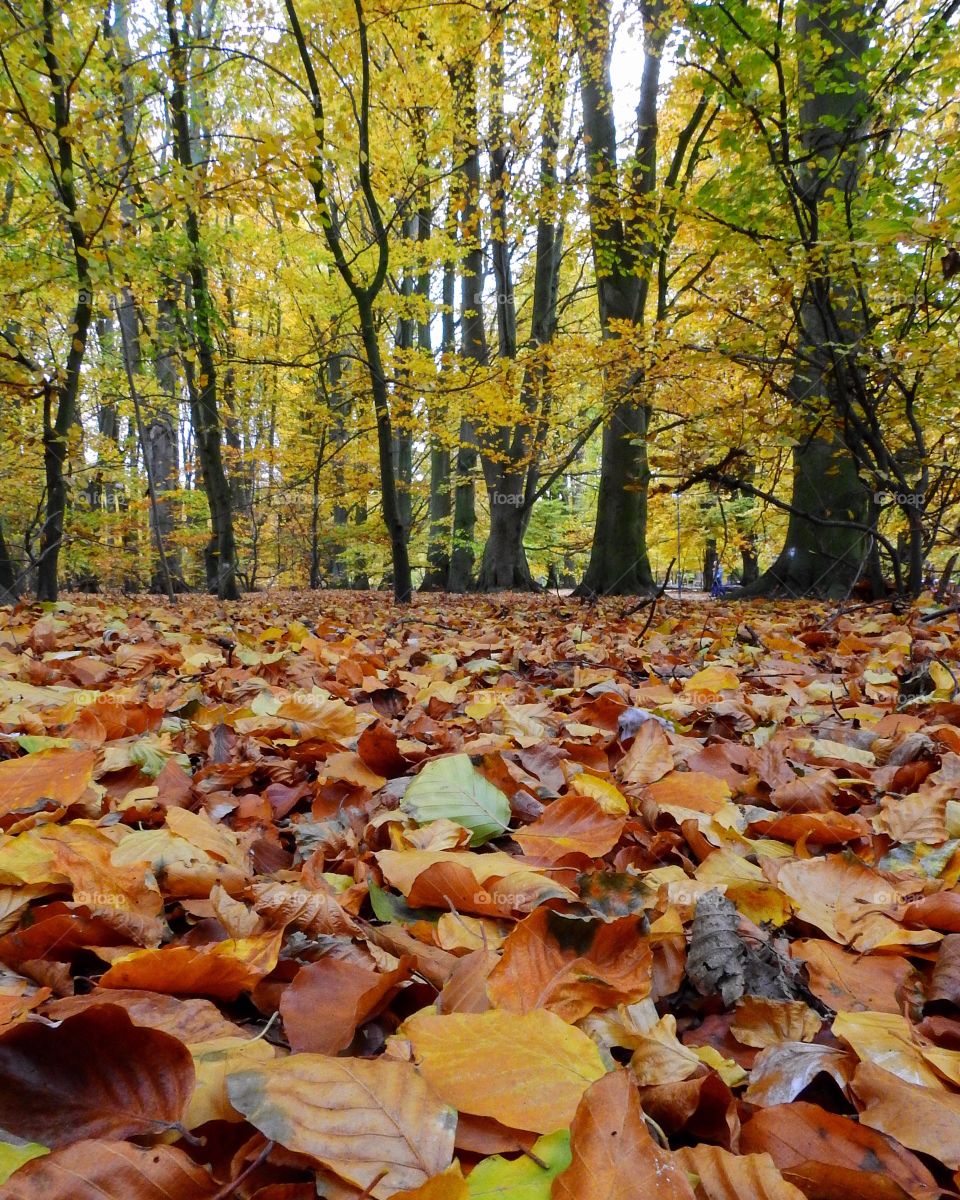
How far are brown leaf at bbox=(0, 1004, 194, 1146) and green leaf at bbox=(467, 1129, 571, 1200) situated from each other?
0.22m

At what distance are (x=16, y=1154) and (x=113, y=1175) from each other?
7cm

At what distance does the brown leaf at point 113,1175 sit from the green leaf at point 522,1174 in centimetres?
18

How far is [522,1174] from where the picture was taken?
48 cm

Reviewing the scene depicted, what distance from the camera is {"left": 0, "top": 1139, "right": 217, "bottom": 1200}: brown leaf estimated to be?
0.44m

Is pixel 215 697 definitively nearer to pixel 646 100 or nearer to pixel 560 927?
pixel 560 927

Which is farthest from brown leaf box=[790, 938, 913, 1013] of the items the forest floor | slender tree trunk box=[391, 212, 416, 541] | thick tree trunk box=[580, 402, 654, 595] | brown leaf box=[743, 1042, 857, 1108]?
slender tree trunk box=[391, 212, 416, 541]

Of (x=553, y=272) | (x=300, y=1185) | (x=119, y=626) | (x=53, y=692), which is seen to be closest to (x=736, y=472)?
(x=119, y=626)

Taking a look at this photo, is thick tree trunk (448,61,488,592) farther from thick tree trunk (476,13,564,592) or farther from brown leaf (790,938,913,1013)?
brown leaf (790,938,913,1013)

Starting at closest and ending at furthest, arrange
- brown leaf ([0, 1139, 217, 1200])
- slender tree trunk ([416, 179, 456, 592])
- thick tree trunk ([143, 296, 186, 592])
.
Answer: brown leaf ([0, 1139, 217, 1200]), thick tree trunk ([143, 296, 186, 592]), slender tree trunk ([416, 179, 456, 592])

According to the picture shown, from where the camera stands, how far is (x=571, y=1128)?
1.61ft

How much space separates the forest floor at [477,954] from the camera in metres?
0.49

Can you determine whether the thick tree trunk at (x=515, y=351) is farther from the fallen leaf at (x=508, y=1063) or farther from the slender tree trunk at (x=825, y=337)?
the fallen leaf at (x=508, y=1063)

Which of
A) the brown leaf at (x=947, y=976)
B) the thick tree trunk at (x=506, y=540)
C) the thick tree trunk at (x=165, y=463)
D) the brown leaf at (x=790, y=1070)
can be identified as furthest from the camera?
the thick tree trunk at (x=165, y=463)

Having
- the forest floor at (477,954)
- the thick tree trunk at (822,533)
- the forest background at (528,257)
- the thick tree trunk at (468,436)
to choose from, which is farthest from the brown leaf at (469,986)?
the thick tree trunk at (468,436)
